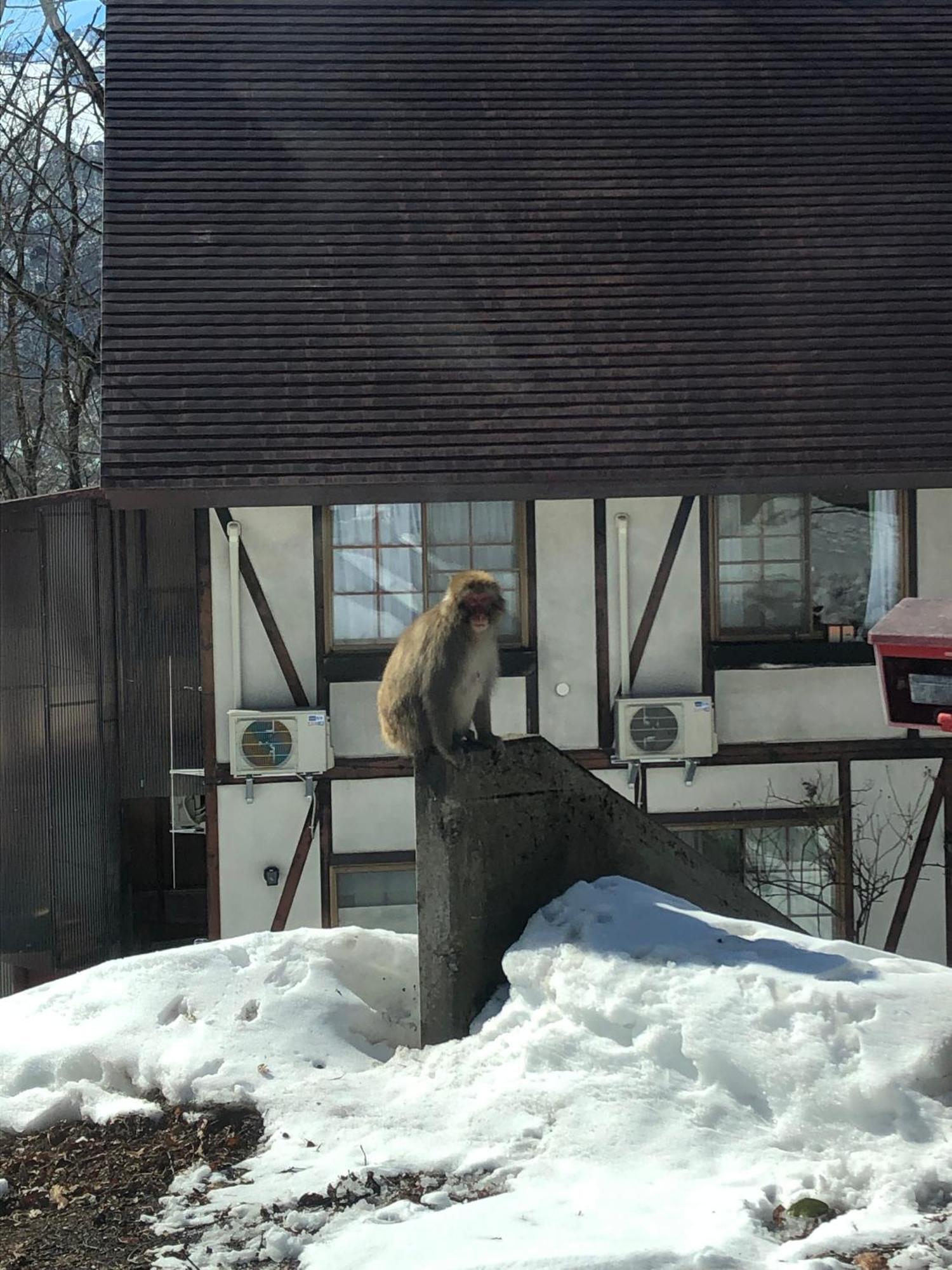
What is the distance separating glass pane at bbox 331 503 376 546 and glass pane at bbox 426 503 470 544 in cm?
49

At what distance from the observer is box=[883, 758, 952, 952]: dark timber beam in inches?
449

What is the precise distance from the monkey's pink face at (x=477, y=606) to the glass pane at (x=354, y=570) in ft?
14.1

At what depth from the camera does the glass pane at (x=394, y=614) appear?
11391 millimetres

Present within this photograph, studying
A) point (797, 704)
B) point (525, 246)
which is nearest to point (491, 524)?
point (525, 246)

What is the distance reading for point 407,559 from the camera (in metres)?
11.5

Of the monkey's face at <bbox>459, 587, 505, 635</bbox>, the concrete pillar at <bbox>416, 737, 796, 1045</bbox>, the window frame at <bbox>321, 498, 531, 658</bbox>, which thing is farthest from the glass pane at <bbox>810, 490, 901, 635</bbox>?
the concrete pillar at <bbox>416, 737, 796, 1045</bbox>

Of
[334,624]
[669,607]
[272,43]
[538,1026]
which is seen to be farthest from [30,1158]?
[272,43]

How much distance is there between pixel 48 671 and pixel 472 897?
6.64 meters

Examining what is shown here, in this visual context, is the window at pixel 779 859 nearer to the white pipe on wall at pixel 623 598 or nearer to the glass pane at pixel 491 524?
the white pipe on wall at pixel 623 598

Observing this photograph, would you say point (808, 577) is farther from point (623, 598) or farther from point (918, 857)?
point (918, 857)

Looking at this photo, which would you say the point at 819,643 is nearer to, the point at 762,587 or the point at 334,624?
the point at 762,587

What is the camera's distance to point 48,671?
11812 mm

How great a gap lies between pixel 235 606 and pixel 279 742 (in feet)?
3.78

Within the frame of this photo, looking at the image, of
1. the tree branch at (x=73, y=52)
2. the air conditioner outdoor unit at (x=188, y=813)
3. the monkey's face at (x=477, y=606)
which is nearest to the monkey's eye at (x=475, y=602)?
the monkey's face at (x=477, y=606)
